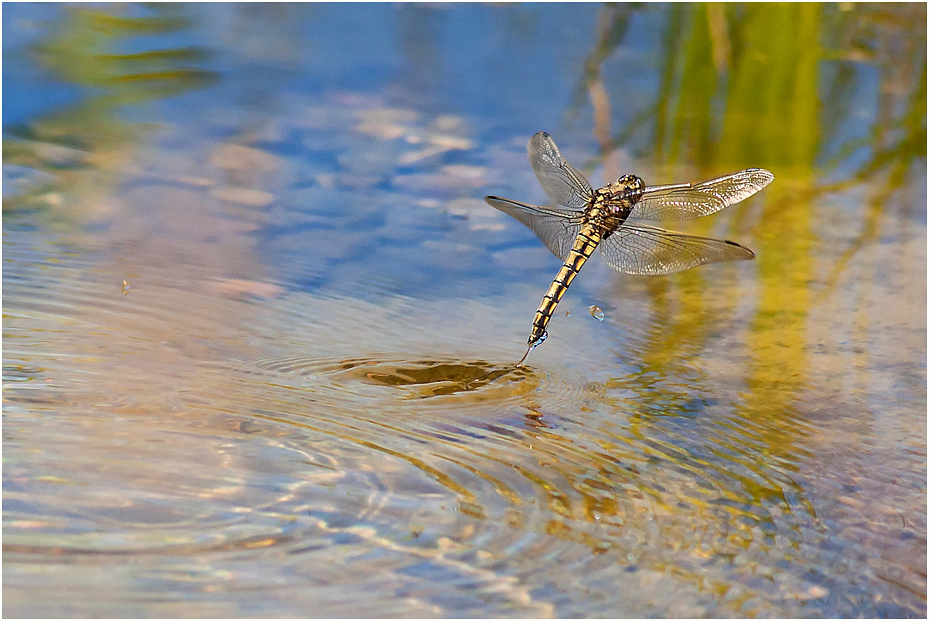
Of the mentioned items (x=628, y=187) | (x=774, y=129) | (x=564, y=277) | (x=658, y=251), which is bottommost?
(x=564, y=277)

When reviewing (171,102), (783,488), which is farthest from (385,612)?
(171,102)

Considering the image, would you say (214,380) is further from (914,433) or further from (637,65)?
(637,65)

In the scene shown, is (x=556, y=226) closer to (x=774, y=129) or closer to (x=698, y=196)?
(x=698, y=196)

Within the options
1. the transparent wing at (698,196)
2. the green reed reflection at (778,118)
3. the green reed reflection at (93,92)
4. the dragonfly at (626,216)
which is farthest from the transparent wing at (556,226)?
the green reed reflection at (93,92)

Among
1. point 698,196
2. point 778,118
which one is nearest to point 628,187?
point 698,196

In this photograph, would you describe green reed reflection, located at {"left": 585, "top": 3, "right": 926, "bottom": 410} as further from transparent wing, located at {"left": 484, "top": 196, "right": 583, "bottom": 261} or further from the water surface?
transparent wing, located at {"left": 484, "top": 196, "right": 583, "bottom": 261}

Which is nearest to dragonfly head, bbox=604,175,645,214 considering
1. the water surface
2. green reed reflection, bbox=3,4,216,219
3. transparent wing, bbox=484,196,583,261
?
transparent wing, bbox=484,196,583,261
